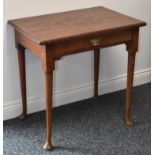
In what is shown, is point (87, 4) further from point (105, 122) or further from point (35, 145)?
point (35, 145)

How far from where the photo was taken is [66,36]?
1.84 meters

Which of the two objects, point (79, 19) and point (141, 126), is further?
point (141, 126)

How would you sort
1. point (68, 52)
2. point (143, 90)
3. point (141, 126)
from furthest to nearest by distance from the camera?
point (143, 90), point (141, 126), point (68, 52)

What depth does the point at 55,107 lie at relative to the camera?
99.2 inches

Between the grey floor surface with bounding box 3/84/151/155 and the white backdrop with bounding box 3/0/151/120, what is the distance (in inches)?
3.7

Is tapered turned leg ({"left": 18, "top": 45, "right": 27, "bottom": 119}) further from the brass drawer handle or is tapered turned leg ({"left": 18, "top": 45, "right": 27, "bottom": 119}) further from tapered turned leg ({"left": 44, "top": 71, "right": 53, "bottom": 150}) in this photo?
the brass drawer handle

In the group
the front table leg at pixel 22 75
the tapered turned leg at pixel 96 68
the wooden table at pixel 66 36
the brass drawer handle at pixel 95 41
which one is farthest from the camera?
the tapered turned leg at pixel 96 68

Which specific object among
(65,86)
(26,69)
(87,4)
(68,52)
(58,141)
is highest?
(87,4)

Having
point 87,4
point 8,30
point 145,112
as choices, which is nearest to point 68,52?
point 8,30

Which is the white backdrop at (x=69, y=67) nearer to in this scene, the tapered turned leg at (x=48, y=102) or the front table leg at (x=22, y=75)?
the front table leg at (x=22, y=75)

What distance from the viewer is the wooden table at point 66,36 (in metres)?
1.86

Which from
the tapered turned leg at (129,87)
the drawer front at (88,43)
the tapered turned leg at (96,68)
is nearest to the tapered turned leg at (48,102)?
the drawer front at (88,43)

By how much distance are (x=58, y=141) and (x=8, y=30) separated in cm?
74

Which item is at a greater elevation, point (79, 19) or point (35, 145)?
point (79, 19)
